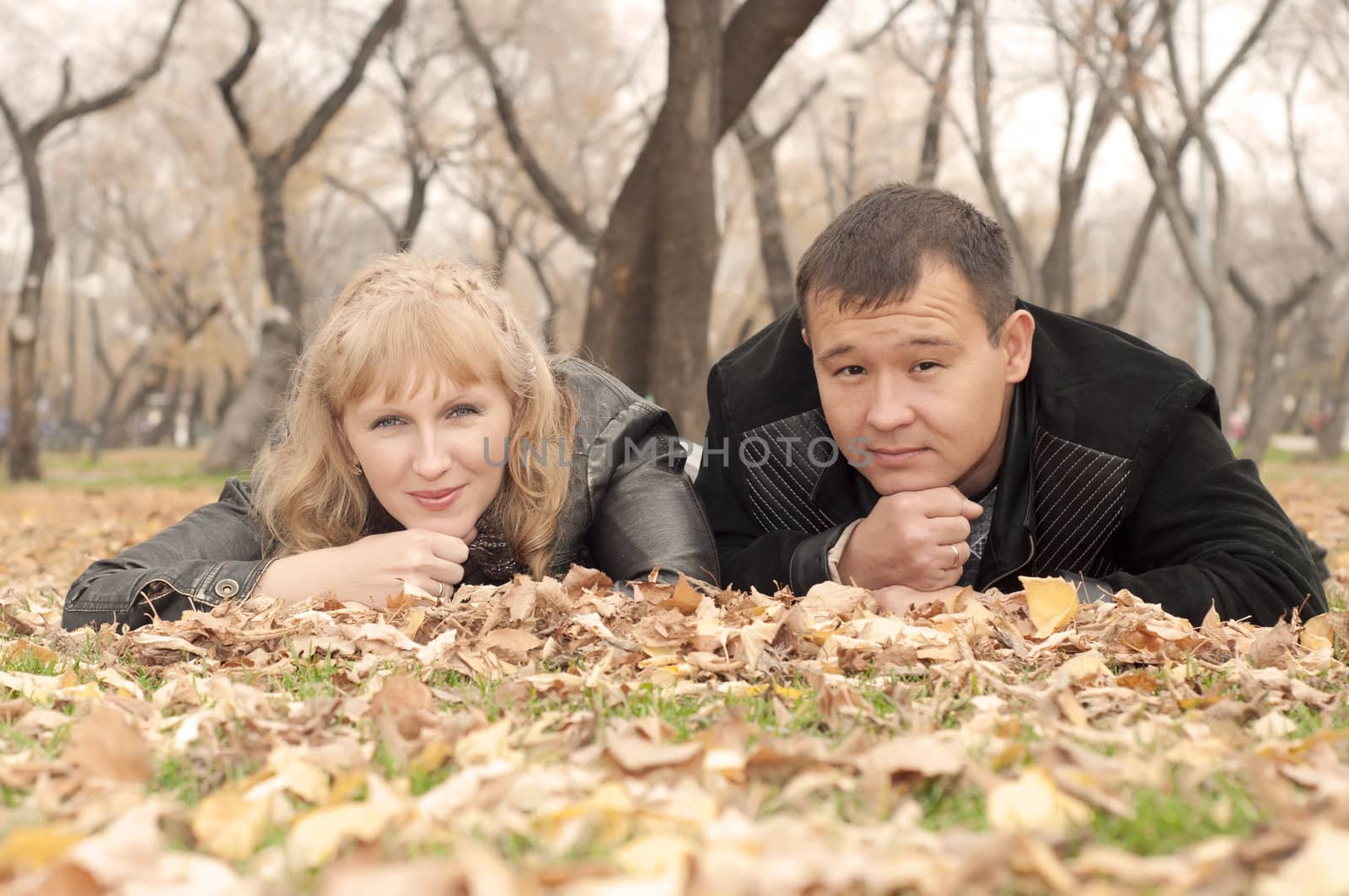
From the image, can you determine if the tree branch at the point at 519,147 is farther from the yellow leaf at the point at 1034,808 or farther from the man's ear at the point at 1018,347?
the yellow leaf at the point at 1034,808

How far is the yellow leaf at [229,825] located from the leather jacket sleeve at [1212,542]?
2266 millimetres

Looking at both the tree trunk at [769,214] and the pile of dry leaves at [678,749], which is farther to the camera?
the tree trunk at [769,214]

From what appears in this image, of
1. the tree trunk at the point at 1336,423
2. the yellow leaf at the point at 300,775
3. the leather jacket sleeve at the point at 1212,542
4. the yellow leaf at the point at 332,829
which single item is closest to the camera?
the yellow leaf at the point at 332,829

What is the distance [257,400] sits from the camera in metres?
17.3

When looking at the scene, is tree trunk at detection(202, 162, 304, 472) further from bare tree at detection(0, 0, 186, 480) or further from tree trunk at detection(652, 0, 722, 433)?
tree trunk at detection(652, 0, 722, 433)

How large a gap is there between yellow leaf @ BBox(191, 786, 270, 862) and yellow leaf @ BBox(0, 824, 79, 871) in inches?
6.9

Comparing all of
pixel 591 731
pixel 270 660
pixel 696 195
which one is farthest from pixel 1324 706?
pixel 696 195

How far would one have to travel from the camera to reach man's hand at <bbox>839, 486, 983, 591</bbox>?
318 centimetres

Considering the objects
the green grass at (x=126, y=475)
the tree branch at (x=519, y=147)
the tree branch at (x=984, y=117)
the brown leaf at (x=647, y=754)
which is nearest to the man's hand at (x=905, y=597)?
the brown leaf at (x=647, y=754)

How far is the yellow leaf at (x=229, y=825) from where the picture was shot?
162cm

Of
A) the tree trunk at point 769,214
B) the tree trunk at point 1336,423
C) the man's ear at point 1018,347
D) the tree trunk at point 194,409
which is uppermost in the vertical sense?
the tree trunk at point 769,214

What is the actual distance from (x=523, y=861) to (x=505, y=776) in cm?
31

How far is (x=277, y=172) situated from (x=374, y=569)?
46.2ft

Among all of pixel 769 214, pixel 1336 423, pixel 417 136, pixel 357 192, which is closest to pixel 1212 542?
pixel 769 214
